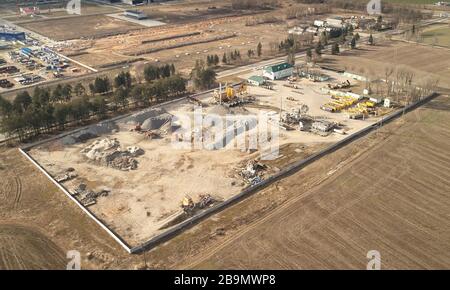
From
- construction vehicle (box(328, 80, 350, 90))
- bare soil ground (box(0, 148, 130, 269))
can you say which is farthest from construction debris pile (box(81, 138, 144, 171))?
construction vehicle (box(328, 80, 350, 90))

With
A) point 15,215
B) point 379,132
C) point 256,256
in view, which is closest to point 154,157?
point 15,215

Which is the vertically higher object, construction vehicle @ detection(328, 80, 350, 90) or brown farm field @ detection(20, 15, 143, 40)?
brown farm field @ detection(20, 15, 143, 40)

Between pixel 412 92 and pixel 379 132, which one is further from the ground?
pixel 412 92

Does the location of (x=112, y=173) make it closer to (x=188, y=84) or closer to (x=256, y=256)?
(x=256, y=256)

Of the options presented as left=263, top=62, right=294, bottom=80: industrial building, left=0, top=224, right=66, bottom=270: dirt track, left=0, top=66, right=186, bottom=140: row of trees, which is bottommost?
left=0, top=224, right=66, bottom=270: dirt track

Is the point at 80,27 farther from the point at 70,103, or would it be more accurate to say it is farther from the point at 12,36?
the point at 70,103

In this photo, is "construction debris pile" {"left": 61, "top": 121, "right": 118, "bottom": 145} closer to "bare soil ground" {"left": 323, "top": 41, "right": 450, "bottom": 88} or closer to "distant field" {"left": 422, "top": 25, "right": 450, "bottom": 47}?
"bare soil ground" {"left": 323, "top": 41, "right": 450, "bottom": 88}

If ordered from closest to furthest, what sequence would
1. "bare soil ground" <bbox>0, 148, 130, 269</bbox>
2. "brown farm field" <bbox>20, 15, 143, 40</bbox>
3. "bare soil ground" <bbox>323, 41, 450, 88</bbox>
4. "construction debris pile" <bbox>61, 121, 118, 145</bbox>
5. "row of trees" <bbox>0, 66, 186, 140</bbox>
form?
"bare soil ground" <bbox>0, 148, 130, 269</bbox> → "row of trees" <bbox>0, 66, 186, 140</bbox> → "construction debris pile" <bbox>61, 121, 118, 145</bbox> → "bare soil ground" <bbox>323, 41, 450, 88</bbox> → "brown farm field" <bbox>20, 15, 143, 40</bbox>
